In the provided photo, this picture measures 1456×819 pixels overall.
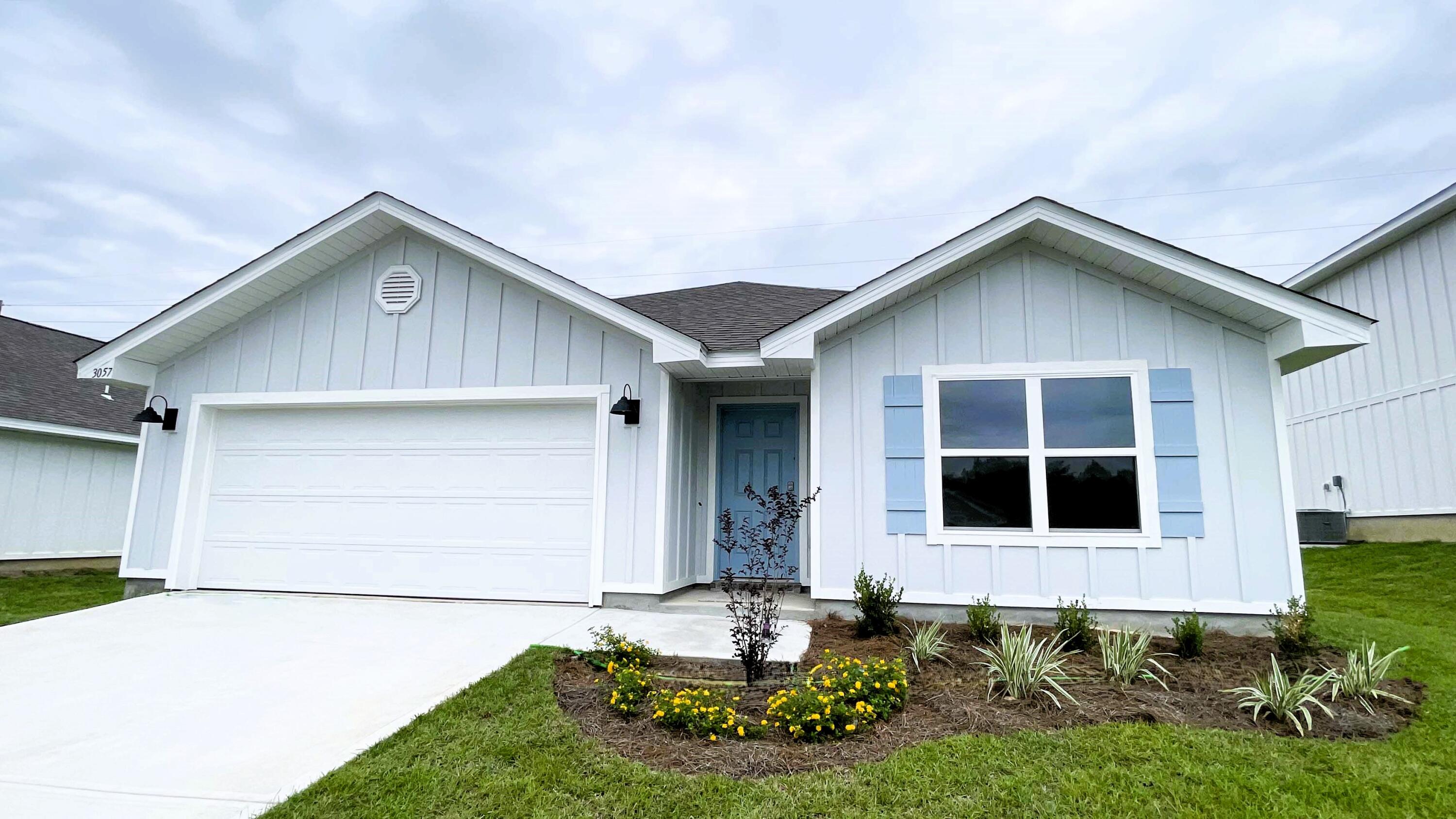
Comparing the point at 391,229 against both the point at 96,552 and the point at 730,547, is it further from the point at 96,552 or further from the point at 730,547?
the point at 96,552

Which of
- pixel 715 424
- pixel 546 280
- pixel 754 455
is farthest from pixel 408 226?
pixel 754 455

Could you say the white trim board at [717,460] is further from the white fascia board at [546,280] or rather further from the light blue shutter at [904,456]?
the white fascia board at [546,280]

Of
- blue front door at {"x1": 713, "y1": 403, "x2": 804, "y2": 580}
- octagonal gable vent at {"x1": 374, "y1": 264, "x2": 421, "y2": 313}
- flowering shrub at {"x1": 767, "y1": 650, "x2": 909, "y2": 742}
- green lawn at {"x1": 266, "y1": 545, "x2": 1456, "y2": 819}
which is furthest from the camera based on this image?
blue front door at {"x1": 713, "y1": 403, "x2": 804, "y2": 580}

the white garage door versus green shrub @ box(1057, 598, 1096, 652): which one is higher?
the white garage door

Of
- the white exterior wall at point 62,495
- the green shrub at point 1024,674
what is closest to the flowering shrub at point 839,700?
the green shrub at point 1024,674

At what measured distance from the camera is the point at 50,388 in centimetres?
1198

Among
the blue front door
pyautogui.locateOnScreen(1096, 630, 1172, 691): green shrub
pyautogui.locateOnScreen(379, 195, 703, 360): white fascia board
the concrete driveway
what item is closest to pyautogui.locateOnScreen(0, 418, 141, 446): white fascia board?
the concrete driveway

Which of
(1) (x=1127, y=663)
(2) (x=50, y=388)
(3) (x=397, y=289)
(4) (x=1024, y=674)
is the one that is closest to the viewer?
(4) (x=1024, y=674)

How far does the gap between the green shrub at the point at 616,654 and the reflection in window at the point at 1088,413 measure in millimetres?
4102

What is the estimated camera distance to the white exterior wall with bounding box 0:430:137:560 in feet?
35.0

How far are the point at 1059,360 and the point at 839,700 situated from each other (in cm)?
421

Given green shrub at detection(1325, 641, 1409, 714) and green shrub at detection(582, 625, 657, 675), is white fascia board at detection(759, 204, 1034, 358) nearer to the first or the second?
green shrub at detection(582, 625, 657, 675)

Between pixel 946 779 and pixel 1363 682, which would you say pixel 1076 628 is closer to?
pixel 1363 682

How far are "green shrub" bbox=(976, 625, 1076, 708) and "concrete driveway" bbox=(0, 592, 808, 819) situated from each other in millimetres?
1387
